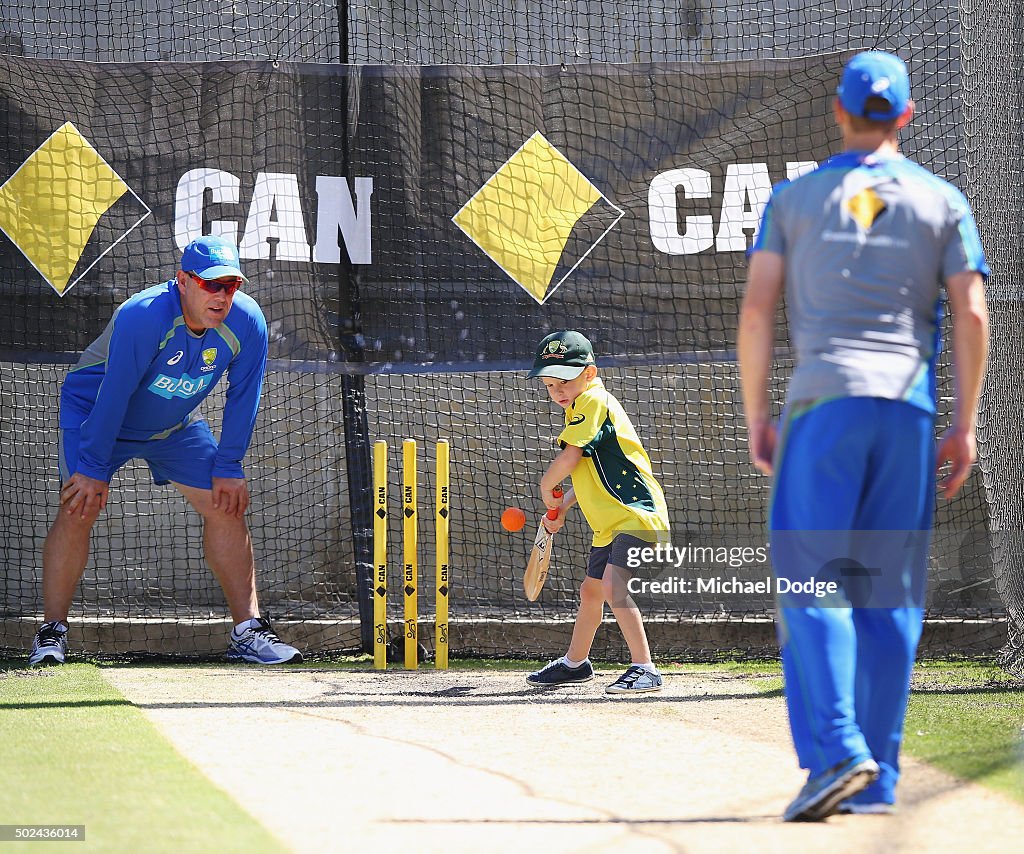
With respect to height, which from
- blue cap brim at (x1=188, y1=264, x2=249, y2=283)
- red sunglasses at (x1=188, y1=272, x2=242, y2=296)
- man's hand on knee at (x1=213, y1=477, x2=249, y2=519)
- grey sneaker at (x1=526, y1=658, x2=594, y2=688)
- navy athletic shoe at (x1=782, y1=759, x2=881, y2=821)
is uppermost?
blue cap brim at (x1=188, y1=264, x2=249, y2=283)

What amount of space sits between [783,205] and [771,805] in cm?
143

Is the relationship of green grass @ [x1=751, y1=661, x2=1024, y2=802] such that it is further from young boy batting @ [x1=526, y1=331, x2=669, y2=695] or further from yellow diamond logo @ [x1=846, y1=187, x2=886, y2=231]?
yellow diamond logo @ [x1=846, y1=187, x2=886, y2=231]

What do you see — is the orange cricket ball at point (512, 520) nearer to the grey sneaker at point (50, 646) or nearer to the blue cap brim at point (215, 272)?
the blue cap brim at point (215, 272)

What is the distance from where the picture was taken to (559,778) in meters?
3.21

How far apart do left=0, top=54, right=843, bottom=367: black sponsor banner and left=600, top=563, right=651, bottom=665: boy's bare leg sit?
1544 mm

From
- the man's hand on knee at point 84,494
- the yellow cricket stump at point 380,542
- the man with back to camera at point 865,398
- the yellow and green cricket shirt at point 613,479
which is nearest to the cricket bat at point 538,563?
the yellow and green cricket shirt at point 613,479

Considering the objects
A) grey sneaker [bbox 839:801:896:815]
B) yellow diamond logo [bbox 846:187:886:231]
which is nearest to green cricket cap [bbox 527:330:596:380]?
yellow diamond logo [bbox 846:187:886:231]

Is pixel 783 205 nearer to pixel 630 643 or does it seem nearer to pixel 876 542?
pixel 876 542

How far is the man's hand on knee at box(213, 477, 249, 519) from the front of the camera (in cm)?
562

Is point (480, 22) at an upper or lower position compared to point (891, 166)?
upper

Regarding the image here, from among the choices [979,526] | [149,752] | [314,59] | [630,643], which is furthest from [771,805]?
[314,59]

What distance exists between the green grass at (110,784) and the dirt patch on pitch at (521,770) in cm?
8

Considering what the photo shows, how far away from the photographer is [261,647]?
5.71 m

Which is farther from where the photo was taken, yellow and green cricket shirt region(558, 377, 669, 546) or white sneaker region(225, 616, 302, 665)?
white sneaker region(225, 616, 302, 665)
